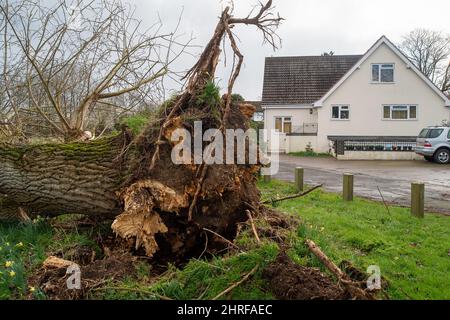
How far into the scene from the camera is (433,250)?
5.27m

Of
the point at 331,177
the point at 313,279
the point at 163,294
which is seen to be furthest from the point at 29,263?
the point at 331,177

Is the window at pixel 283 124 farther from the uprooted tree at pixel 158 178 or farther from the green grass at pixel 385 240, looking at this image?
the uprooted tree at pixel 158 178

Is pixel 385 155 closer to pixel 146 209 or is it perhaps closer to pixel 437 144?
pixel 437 144

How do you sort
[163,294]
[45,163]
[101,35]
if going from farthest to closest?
[101,35], [45,163], [163,294]

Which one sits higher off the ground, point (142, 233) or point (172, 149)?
point (172, 149)

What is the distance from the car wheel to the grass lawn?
46.0ft

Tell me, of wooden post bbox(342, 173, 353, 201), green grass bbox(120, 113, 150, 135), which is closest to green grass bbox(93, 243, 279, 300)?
green grass bbox(120, 113, 150, 135)

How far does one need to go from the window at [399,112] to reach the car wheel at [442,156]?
568 cm

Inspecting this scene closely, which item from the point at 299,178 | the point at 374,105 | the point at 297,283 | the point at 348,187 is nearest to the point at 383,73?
the point at 374,105

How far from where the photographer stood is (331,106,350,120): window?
A: 83.6ft

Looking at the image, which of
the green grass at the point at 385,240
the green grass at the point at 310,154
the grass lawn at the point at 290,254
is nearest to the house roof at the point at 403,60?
the green grass at the point at 310,154

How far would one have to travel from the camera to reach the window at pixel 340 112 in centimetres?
2548
